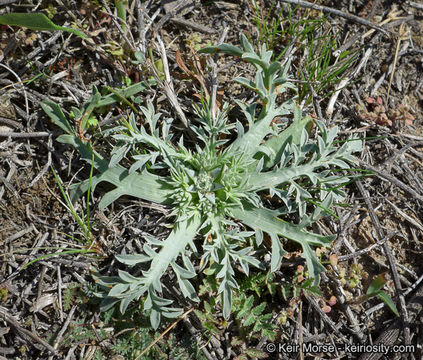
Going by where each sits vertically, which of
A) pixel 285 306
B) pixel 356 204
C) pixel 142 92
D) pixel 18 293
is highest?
pixel 142 92

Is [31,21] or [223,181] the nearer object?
[31,21]

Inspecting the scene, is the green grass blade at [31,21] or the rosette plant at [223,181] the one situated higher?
the green grass blade at [31,21]

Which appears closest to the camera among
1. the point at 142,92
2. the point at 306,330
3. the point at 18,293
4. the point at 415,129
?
the point at 18,293

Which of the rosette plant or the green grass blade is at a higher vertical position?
the green grass blade

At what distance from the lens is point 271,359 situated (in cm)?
282

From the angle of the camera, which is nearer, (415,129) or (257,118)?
(257,118)

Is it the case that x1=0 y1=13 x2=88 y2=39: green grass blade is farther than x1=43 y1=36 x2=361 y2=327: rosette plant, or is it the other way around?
x1=43 y1=36 x2=361 y2=327: rosette plant

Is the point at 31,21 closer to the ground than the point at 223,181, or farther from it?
farther from it

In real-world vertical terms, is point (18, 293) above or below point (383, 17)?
below

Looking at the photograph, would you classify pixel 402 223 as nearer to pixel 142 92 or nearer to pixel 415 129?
pixel 415 129

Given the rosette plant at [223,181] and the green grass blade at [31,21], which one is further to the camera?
the rosette plant at [223,181]

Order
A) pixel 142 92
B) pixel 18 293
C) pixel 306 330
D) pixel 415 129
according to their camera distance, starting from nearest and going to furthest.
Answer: pixel 18 293 < pixel 306 330 < pixel 142 92 < pixel 415 129

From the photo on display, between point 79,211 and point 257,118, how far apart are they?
1.58m

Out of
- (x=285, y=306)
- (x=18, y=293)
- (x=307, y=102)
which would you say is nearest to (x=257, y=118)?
(x=307, y=102)
